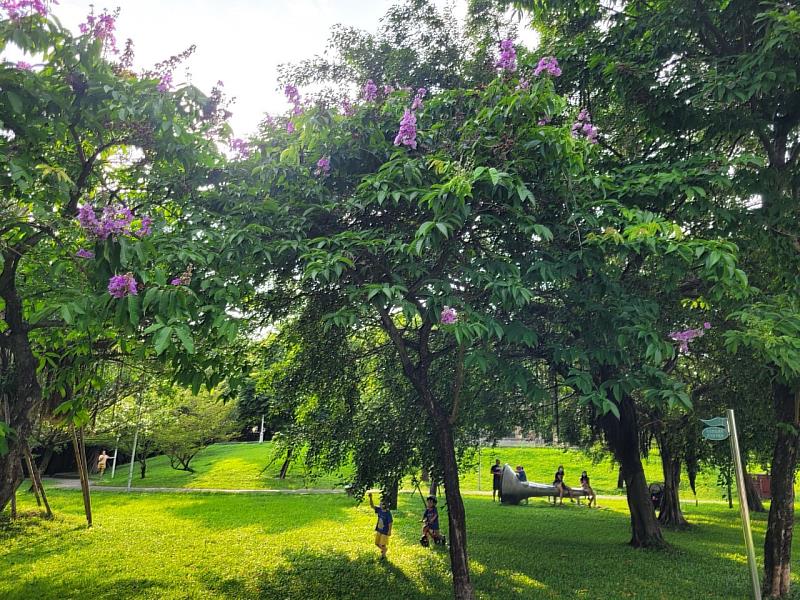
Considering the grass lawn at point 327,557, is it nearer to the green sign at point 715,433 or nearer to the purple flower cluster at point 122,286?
the green sign at point 715,433

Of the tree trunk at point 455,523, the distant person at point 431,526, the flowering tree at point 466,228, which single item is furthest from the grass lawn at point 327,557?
the flowering tree at point 466,228

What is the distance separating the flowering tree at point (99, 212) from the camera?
3.83 m

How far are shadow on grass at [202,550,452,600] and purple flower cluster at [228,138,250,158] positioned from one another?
5.99m

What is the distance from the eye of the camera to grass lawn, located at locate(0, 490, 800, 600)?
8.08 meters

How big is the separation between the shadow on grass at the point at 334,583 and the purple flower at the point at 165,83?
6.64 metres

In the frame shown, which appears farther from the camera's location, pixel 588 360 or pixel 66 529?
pixel 66 529

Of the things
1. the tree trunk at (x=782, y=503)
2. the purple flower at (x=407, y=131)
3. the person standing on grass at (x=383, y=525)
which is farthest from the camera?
the person standing on grass at (x=383, y=525)

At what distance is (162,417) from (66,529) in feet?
26.6

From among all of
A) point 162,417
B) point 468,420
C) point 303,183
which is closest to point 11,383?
point 303,183

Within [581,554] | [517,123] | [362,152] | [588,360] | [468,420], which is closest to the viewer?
[517,123]

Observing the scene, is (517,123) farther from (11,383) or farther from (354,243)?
(11,383)

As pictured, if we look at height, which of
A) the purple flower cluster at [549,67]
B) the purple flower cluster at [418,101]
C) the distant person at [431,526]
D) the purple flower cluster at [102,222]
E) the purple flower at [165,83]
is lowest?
the distant person at [431,526]

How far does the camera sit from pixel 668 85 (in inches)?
244

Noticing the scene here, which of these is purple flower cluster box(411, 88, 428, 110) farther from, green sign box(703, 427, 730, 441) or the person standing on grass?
the person standing on grass
